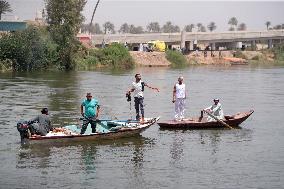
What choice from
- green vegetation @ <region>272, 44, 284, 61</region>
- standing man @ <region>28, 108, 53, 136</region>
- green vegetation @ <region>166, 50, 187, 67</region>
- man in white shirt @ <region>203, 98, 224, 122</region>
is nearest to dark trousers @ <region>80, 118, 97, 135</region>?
standing man @ <region>28, 108, 53, 136</region>

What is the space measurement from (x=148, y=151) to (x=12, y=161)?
4.30 metres

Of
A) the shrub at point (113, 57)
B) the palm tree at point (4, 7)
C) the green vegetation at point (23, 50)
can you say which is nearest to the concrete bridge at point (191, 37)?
the palm tree at point (4, 7)

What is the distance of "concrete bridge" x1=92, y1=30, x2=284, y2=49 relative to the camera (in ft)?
350

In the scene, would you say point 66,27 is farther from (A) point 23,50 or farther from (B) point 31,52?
(A) point 23,50

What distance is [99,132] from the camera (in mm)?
20453

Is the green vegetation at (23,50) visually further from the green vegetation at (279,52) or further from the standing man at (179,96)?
the green vegetation at (279,52)

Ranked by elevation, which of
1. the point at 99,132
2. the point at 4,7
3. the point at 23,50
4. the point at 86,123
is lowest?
the point at 99,132

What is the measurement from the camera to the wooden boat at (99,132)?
19.3 meters

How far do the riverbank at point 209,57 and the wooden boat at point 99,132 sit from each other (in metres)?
64.1

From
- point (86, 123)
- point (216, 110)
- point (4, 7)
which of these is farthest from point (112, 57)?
point (86, 123)

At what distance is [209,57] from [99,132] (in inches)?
3439

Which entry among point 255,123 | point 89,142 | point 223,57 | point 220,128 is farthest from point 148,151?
point 223,57

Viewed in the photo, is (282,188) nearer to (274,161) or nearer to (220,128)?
(274,161)

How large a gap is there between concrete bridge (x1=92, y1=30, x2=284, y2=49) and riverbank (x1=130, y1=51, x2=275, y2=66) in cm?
466
